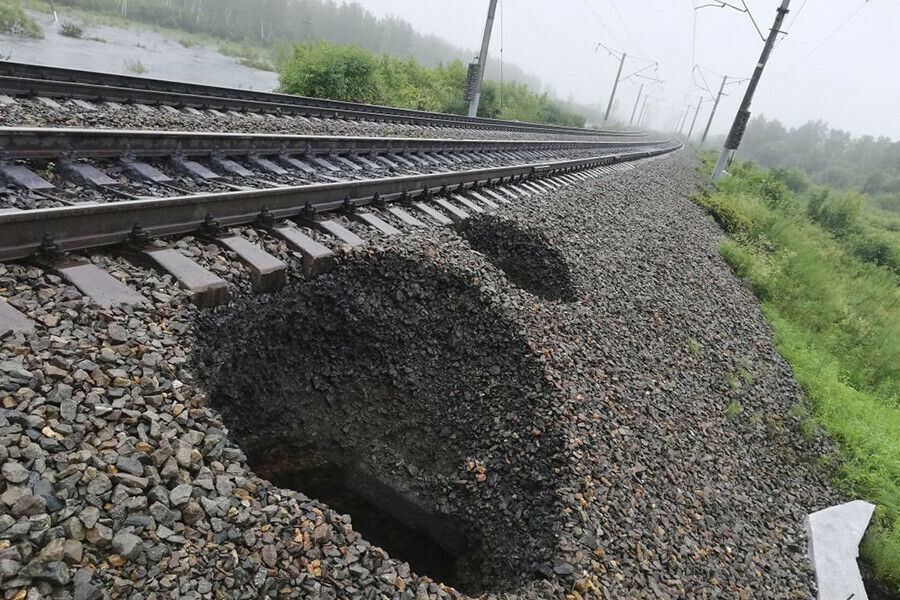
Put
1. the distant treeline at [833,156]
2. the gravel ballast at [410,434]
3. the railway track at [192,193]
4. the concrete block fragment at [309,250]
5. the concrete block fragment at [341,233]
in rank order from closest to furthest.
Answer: the gravel ballast at [410,434] → the railway track at [192,193] → the concrete block fragment at [309,250] → the concrete block fragment at [341,233] → the distant treeline at [833,156]

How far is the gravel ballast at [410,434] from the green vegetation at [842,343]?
0.62 metres

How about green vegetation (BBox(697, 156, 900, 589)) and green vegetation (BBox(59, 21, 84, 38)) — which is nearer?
green vegetation (BBox(697, 156, 900, 589))

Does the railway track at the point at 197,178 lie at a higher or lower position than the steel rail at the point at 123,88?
lower

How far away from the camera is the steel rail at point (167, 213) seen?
335 centimetres

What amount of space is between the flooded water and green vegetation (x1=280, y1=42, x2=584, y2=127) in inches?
268

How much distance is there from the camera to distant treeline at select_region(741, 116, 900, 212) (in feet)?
281

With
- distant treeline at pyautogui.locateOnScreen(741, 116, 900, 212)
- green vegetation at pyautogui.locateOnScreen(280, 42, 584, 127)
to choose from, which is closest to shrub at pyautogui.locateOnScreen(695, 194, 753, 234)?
green vegetation at pyautogui.locateOnScreen(280, 42, 584, 127)

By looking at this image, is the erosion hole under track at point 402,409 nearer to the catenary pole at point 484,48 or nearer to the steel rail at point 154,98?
the steel rail at point 154,98

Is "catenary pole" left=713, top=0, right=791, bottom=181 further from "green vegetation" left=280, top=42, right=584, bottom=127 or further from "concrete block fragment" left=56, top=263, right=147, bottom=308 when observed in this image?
"concrete block fragment" left=56, top=263, right=147, bottom=308

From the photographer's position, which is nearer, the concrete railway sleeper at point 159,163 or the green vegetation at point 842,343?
the concrete railway sleeper at point 159,163

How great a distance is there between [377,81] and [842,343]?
713 inches

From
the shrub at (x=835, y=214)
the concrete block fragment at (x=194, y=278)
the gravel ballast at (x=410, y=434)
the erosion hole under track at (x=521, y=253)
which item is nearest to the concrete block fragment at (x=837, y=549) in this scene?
the gravel ballast at (x=410, y=434)

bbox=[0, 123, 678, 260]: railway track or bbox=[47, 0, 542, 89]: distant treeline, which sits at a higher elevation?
bbox=[47, 0, 542, 89]: distant treeline

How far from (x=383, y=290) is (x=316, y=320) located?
2.42 feet
